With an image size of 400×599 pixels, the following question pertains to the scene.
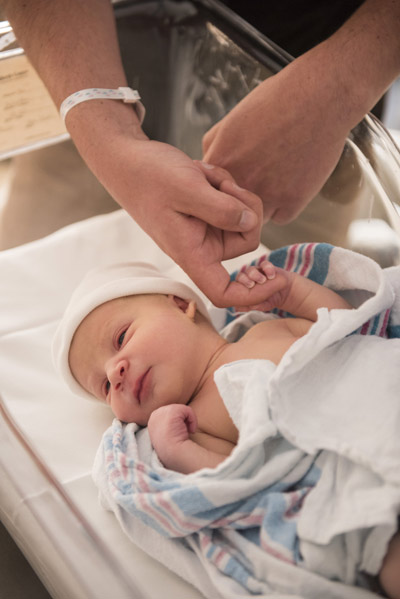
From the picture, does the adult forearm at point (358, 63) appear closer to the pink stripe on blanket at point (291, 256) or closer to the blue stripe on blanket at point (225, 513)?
the pink stripe on blanket at point (291, 256)

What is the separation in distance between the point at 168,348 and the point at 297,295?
212 millimetres

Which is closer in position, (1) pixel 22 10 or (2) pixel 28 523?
(2) pixel 28 523

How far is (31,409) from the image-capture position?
1095mm

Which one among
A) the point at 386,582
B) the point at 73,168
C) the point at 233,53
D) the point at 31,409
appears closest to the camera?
the point at 386,582

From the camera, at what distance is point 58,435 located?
1.06 meters

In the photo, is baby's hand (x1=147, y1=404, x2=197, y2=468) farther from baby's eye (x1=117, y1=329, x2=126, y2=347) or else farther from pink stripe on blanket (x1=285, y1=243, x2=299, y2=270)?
pink stripe on blanket (x1=285, y1=243, x2=299, y2=270)

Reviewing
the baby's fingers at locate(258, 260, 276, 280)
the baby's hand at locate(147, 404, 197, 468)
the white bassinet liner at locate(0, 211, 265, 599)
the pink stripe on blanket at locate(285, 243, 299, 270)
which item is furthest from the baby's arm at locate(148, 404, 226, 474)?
the pink stripe on blanket at locate(285, 243, 299, 270)

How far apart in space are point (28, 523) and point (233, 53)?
0.95m

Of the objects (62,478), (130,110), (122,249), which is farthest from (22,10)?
(62,478)

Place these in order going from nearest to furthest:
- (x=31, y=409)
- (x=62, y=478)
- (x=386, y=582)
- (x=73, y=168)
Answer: (x=386, y=582) < (x=62, y=478) < (x=31, y=409) < (x=73, y=168)

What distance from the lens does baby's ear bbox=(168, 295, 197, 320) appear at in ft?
3.43

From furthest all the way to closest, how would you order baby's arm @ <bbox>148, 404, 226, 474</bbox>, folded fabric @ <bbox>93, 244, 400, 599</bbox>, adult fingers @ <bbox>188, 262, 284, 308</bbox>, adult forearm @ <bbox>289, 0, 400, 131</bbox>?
adult forearm @ <bbox>289, 0, 400, 131</bbox>
adult fingers @ <bbox>188, 262, 284, 308</bbox>
baby's arm @ <bbox>148, 404, 226, 474</bbox>
folded fabric @ <bbox>93, 244, 400, 599</bbox>

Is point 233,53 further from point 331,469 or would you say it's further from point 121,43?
point 331,469

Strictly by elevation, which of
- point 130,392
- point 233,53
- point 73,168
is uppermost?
point 233,53
